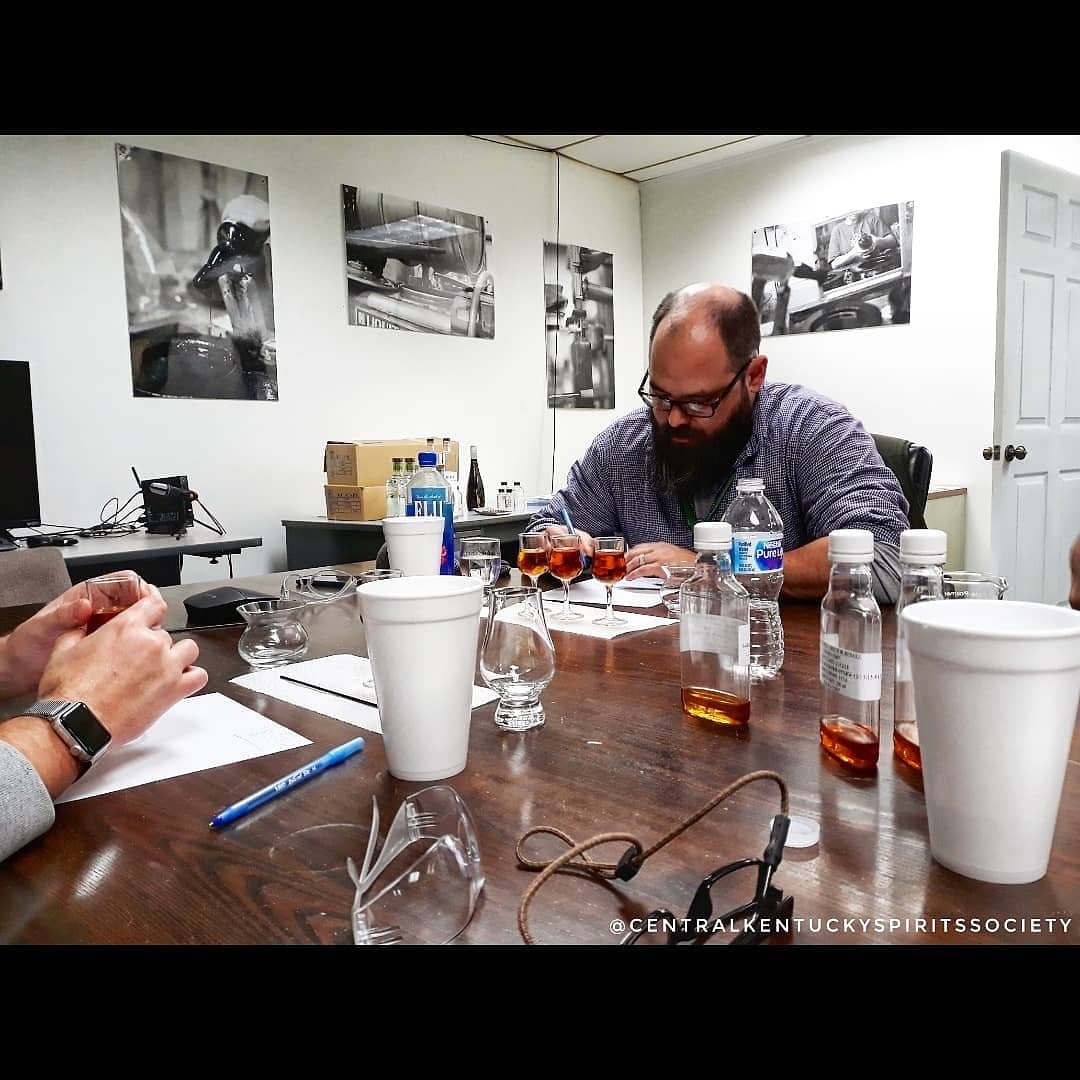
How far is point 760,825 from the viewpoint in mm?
594

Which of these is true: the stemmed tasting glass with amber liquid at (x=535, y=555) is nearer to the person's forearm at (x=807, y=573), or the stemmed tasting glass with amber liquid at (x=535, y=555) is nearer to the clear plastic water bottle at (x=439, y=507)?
the clear plastic water bottle at (x=439, y=507)

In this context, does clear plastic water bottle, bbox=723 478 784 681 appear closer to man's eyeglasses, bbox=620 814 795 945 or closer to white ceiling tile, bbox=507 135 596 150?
man's eyeglasses, bbox=620 814 795 945

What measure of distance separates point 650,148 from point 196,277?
2.85 metres

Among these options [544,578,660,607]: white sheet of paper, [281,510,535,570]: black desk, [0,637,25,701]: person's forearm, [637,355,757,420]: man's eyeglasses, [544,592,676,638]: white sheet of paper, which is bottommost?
[281,510,535,570]: black desk

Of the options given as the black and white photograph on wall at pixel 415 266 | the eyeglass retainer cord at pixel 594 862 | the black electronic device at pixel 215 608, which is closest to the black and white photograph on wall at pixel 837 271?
the black and white photograph on wall at pixel 415 266

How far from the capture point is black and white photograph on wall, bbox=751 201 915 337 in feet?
13.5

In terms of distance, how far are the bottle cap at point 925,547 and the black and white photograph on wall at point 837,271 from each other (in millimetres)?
3947

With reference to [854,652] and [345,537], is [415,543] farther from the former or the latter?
[345,537]

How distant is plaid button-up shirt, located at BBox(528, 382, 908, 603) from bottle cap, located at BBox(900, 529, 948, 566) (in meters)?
0.75

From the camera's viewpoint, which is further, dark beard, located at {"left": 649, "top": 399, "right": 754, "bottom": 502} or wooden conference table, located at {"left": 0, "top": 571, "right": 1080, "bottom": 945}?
dark beard, located at {"left": 649, "top": 399, "right": 754, "bottom": 502}

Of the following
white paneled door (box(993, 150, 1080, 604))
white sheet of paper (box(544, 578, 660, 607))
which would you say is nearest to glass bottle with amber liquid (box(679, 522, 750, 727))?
white sheet of paper (box(544, 578, 660, 607))

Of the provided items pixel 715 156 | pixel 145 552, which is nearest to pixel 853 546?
pixel 145 552
